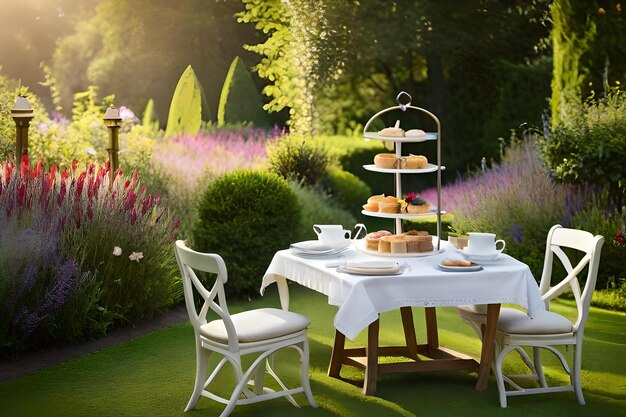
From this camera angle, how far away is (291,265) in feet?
18.9

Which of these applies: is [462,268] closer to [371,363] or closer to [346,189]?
[371,363]

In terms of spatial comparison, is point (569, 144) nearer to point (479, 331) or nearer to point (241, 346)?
point (479, 331)

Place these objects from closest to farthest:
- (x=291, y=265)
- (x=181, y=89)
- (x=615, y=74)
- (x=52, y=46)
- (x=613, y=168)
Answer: (x=291, y=265) → (x=613, y=168) → (x=615, y=74) → (x=181, y=89) → (x=52, y=46)

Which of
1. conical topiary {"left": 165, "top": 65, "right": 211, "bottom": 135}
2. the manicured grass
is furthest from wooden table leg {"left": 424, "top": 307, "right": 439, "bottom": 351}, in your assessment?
conical topiary {"left": 165, "top": 65, "right": 211, "bottom": 135}

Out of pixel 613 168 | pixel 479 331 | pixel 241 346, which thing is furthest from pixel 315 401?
pixel 613 168

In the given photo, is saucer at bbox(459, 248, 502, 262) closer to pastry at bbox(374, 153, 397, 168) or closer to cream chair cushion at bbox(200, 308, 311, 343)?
pastry at bbox(374, 153, 397, 168)

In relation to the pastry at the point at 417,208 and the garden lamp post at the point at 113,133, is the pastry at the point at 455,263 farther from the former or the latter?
the garden lamp post at the point at 113,133

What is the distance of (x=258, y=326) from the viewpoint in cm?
502

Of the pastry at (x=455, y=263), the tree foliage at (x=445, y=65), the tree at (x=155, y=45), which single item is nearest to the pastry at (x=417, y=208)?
the pastry at (x=455, y=263)

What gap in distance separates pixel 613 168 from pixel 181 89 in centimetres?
590

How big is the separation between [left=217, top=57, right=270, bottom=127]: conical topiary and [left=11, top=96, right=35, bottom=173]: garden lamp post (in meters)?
5.57

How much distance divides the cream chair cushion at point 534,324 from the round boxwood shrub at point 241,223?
3.23 meters

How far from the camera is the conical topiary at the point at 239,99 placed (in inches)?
532

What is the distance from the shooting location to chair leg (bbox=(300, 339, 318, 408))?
519 centimetres
